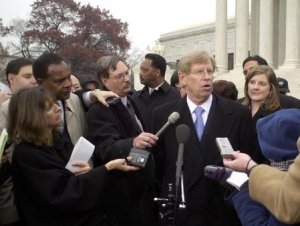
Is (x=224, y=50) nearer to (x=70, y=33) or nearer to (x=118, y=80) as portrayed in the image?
(x=70, y=33)

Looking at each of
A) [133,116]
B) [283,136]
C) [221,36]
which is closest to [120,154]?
[133,116]

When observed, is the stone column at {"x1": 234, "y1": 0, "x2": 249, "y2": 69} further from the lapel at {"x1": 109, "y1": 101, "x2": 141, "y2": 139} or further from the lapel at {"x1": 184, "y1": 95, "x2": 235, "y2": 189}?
the lapel at {"x1": 184, "y1": 95, "x2": 235, "y2": 189}

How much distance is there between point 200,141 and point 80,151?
3.62 ft

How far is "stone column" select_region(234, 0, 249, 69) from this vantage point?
130 ft

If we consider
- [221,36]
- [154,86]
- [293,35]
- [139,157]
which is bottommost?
[139,157]

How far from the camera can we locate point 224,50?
41844 mm

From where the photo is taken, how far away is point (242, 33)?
40094 millimetres

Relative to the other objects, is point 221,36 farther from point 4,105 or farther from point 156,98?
point 4,105

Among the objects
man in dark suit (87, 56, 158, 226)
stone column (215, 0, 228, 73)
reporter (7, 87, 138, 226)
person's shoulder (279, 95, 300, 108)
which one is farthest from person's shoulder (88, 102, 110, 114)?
stone column (215, 0, 228, 73)

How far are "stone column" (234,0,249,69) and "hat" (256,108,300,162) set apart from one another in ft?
122

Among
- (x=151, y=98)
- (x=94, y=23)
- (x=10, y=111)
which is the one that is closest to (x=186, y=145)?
(x=10, y=111)

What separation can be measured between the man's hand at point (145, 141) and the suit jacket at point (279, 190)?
1.17 m

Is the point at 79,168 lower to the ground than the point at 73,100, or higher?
lower

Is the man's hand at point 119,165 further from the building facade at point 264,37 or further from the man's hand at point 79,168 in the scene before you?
the building facade at point 264,37
